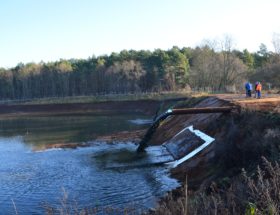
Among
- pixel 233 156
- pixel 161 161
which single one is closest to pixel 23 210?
pixel 233 156

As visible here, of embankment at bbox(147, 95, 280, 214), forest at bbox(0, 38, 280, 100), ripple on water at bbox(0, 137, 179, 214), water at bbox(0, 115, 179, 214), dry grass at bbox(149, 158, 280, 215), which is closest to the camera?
dry grass at bbox(149, 158, 280, 215)

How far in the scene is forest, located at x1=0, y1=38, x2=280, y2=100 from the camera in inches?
3598

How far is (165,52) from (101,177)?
100655mm

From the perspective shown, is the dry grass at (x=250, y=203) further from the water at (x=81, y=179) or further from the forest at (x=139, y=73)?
the forest at (x=139, y=73)

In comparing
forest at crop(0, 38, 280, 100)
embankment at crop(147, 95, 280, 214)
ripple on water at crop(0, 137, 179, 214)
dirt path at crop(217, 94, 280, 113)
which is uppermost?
forest at crop(0, 38, 280, 100)

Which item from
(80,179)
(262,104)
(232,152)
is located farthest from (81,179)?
(262,104)

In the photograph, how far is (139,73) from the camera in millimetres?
114188

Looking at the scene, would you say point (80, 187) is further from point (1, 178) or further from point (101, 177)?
point (1, 178)

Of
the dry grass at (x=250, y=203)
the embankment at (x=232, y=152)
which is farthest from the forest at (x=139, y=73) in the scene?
the dry grass at (x=250, y=203)

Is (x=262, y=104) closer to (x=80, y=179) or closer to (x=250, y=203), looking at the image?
(x=80, y=179)

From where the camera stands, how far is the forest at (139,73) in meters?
91.4

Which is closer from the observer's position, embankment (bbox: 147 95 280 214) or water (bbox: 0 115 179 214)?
embankment (bbox: 147 95 280 214)

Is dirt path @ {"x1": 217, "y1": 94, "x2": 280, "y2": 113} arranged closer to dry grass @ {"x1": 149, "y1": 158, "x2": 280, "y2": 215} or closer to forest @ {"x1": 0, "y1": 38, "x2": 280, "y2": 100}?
dry grass @ {"x1": 149, "y1": 158, "x2": 280, "y2": 215}

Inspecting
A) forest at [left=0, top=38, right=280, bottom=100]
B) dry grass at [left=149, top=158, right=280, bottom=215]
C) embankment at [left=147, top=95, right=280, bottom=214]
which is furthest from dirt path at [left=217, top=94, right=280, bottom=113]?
forest at [left=0, top=38, right=280, bottom=100]
